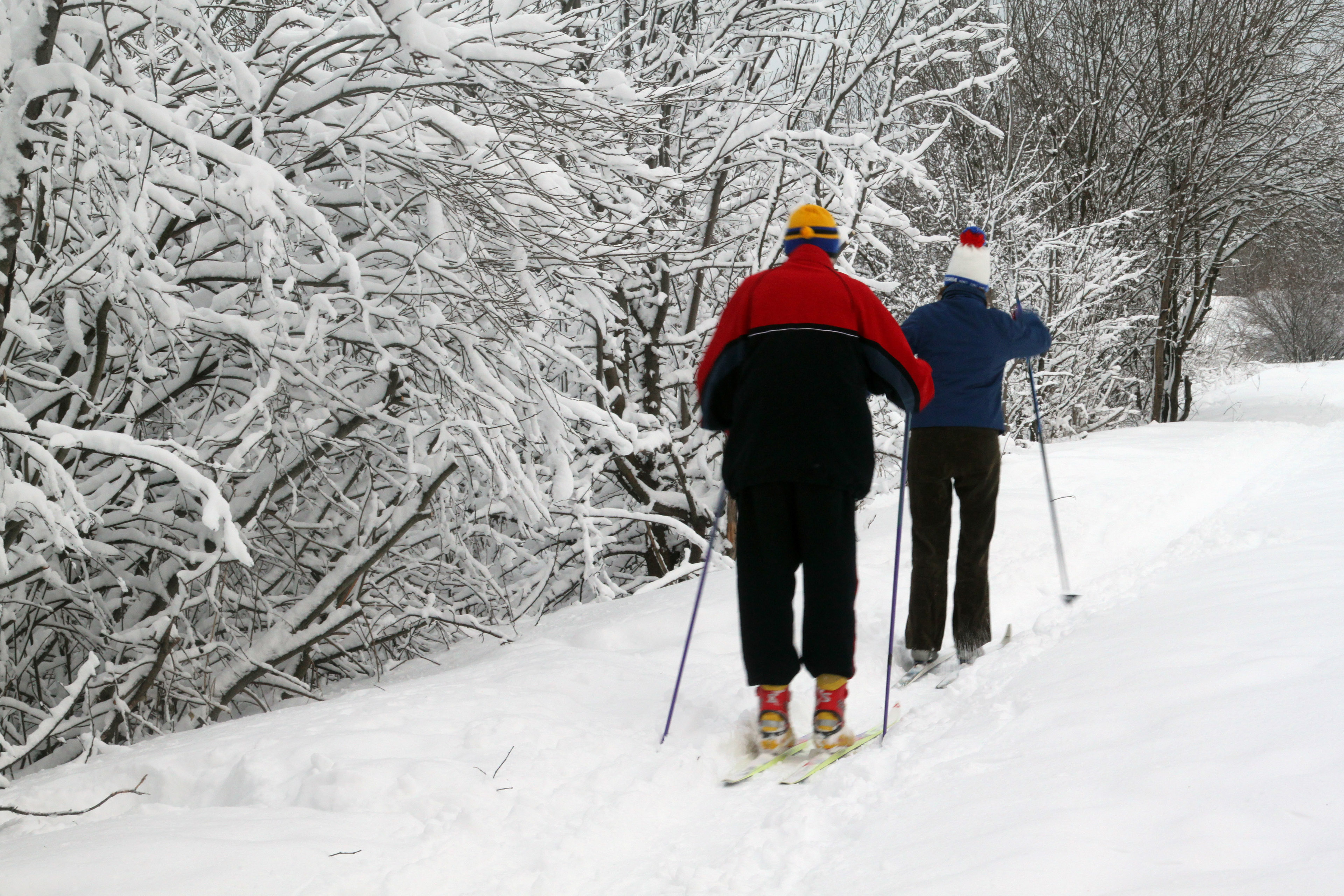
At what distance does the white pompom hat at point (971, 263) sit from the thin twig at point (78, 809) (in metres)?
2.64

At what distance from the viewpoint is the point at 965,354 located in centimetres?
389

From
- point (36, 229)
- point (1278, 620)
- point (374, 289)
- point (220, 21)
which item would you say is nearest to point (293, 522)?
point (374, 289)

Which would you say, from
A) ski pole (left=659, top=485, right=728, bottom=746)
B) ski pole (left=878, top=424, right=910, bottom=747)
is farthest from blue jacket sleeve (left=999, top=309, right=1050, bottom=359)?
ski pole (left=659, top=485, right=728, bottom=746)

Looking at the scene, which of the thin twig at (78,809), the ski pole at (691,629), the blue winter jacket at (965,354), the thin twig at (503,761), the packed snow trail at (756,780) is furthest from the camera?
the blue winter jacket at (965,354)

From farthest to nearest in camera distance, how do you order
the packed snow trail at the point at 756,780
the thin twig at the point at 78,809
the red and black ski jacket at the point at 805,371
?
the red and black ski jacket at the point at 805,371, the thin twig at the point at 78,809, the packed snow trail at the point at 756,780

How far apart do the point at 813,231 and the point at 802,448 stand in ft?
2.53

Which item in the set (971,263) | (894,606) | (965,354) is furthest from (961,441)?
(894,606)

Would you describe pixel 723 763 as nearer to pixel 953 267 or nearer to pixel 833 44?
pixel 953 267

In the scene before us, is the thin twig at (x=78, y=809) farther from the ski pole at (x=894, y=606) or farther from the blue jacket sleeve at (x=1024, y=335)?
the blue jacket sleeve at (x=1024, y=335)

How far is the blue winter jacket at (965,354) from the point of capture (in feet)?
12.8

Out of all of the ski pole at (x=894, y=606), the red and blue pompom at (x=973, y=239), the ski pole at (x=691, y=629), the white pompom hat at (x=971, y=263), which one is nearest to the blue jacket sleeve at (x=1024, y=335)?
the white pompom hat at (x=971, y=263)

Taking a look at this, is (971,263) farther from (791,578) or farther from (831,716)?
(831,716)

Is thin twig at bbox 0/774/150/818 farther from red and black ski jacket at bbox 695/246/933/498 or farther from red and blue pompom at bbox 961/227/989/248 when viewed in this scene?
red and blue pompom at bbox 961/227/989/248

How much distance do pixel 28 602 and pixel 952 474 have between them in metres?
3.66
